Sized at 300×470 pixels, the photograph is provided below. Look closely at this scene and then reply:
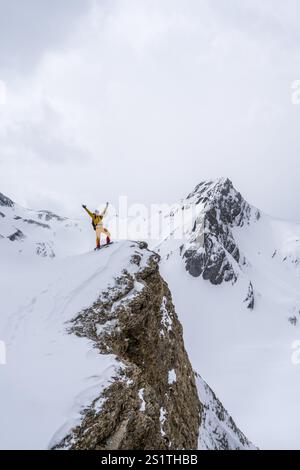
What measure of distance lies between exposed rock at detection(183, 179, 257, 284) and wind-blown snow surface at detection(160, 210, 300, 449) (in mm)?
4064

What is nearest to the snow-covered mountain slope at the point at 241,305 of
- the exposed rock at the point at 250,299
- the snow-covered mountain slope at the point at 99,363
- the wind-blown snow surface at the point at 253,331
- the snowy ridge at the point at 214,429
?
the wind-blown snow surface at the point at 253,331

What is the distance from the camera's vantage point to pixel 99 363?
43.3ft

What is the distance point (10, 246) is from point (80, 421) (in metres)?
145

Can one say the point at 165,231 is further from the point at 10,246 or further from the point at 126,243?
the point at 126,243

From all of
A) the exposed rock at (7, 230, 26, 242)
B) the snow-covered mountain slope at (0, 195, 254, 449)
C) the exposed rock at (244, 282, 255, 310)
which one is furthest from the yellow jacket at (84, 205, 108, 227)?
the exposed rock at (7, 230, 26, 242)

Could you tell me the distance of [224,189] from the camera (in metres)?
180

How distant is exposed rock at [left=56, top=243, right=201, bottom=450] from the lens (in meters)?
10.9

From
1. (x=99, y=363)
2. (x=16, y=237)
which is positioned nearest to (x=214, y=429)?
(x=99, y=363)

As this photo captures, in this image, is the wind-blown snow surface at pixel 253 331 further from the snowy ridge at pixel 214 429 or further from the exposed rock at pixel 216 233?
the snowy ridge at pixel 214 429

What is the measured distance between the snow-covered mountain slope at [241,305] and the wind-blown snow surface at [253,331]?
0.23 metres

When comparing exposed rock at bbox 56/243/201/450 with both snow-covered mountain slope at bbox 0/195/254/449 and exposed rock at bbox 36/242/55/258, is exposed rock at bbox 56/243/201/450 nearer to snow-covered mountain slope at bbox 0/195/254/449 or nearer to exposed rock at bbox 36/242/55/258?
snow-covered mountain slope at bbox 0/195/254/449

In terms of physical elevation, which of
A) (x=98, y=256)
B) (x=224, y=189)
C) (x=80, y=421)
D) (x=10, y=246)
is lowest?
(x=80, y=421)

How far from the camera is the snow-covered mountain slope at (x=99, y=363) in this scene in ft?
34.2
